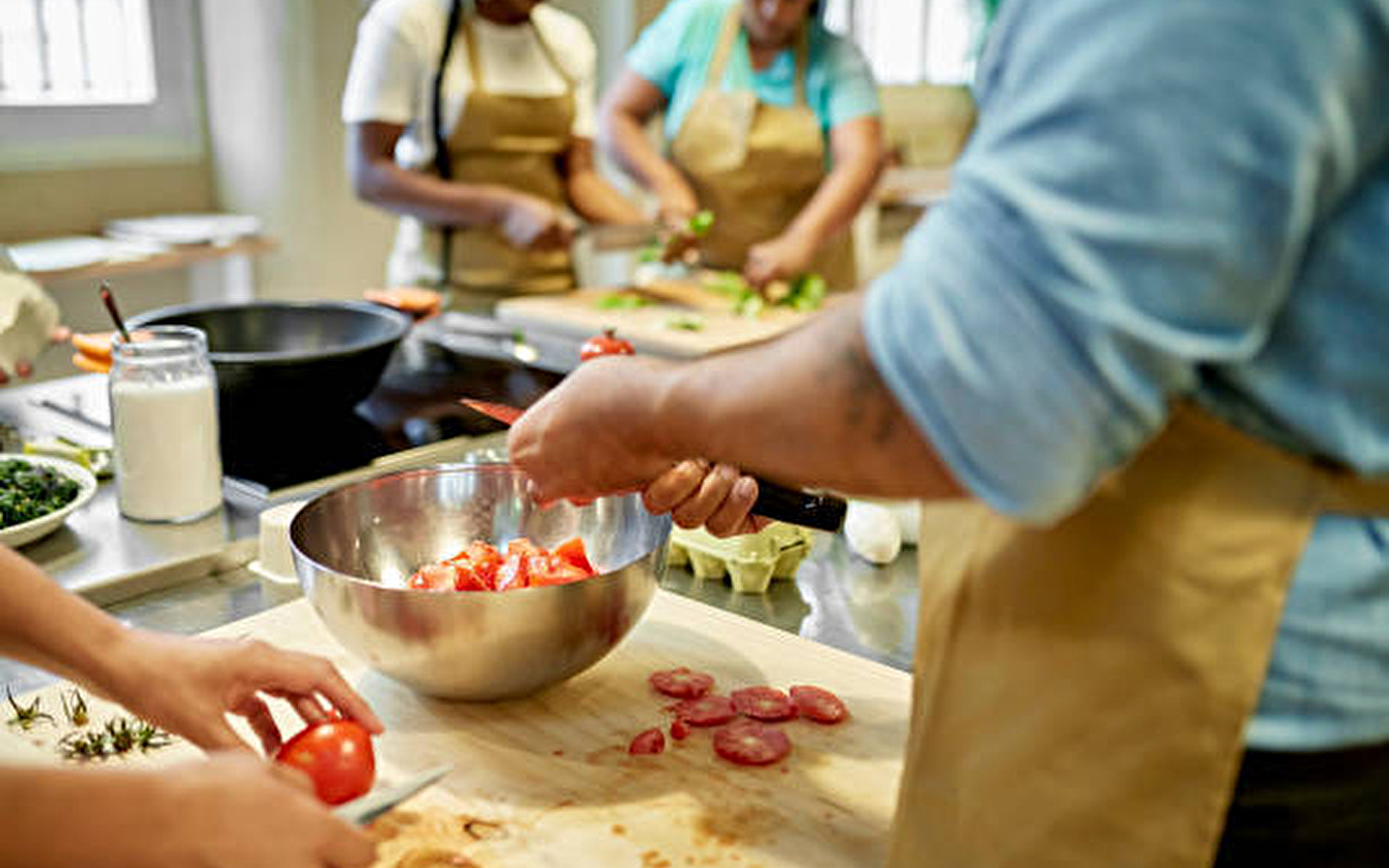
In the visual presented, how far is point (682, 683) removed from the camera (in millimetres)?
1354

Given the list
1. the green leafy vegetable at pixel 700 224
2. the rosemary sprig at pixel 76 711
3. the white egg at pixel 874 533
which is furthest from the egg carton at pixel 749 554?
the green leafy vegetable at pixel 700 224

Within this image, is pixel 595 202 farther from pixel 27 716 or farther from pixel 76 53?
pixel 27 716

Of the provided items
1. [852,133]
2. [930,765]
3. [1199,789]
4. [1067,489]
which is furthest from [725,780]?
[852,133]

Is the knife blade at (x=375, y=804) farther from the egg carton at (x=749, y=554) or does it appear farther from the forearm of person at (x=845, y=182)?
the forearm of person at (x=845, y=182)

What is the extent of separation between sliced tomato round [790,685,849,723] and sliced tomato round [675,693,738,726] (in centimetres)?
7

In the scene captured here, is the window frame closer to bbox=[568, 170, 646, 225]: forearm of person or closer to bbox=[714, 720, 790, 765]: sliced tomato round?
bbox=[568, 170, 646, 225]: forearm of person

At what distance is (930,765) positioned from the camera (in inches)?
37.2

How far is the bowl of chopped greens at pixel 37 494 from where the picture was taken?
163cm

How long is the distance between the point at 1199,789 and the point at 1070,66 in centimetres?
48

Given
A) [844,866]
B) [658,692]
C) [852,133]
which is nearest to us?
[844,866]

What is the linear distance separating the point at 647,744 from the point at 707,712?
85 millimetres

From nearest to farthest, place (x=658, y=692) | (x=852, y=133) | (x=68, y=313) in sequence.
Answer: (x=658, y=692) → (x=852, y=133) → (x=68, y=313)

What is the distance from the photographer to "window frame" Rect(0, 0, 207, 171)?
4.41 m

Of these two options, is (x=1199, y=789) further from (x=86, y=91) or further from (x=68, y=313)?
(x=86, y=91)
